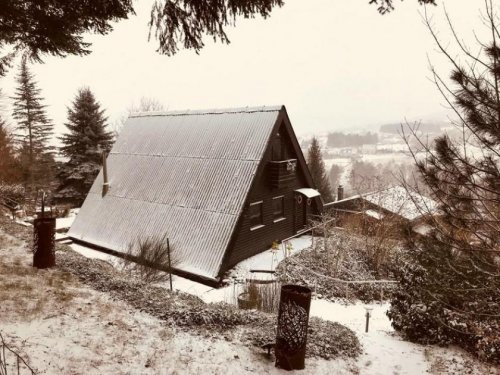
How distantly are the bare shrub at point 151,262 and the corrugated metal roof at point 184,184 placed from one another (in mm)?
660

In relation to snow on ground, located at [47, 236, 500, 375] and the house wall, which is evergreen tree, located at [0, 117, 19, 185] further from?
snow on ground, located at [47, 236, 500, 375]

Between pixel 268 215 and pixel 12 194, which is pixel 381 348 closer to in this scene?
pixel 268 215

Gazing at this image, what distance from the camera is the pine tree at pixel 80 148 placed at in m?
26.3

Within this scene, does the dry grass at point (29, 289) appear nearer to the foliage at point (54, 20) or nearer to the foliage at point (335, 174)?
the foliage at point (54, 20)

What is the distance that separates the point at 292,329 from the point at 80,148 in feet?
83.1

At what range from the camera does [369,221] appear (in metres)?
18.5

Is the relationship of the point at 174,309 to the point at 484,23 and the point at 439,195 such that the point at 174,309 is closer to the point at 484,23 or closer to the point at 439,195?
the point at 439,195

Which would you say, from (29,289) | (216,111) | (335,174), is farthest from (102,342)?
(335,174)

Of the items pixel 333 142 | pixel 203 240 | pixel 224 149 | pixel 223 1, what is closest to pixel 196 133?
pixel 224 149

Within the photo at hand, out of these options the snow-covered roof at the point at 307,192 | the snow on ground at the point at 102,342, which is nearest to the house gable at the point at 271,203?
the snow-covered roof at the point at 307,192

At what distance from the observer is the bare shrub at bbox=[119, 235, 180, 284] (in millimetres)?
11977

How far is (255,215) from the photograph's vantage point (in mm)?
14781

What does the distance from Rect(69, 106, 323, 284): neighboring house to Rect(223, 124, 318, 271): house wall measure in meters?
0.04

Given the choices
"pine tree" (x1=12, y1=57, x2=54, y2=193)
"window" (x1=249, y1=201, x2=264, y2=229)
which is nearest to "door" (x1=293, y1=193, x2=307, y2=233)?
"window" (x1=249, y1=201, x2=264, y2=229)
